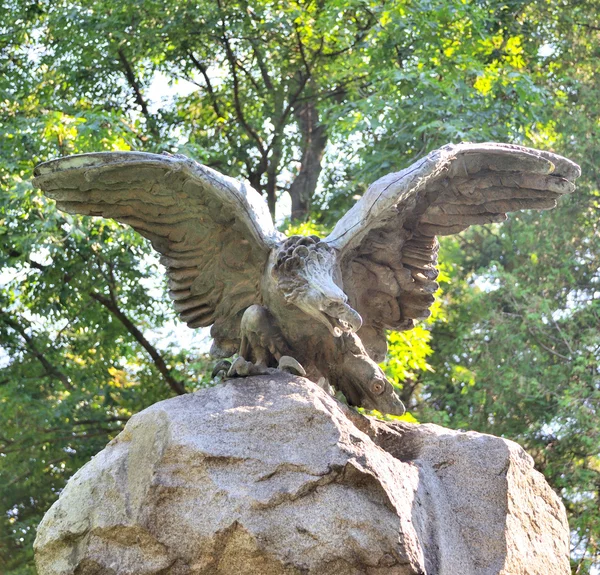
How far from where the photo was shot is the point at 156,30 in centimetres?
1228

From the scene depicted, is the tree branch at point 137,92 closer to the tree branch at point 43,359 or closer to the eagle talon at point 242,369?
the tree branch at point 43,359

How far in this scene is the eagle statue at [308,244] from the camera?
19.4 ft

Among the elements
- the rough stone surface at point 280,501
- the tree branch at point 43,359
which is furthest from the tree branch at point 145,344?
the rough stone surface at point 280,501

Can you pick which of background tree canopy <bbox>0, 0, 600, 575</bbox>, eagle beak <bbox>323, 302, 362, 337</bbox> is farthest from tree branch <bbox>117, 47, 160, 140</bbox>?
eagle beak <bbox>323, 302, 362, 337</bbox>

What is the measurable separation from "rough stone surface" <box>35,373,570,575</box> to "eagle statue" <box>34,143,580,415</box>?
0.44 m

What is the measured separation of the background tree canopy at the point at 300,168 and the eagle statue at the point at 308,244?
3690 millimetres

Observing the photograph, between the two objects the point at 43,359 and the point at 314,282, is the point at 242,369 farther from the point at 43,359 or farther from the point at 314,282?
the point at 43,359

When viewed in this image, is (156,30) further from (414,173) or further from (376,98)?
(414,173)

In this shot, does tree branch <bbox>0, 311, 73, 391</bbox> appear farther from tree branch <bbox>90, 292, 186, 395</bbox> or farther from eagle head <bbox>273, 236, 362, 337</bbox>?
eagle head <bbox>273, 236, 362, 337</bbox>

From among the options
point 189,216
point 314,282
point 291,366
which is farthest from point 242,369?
point 189,216

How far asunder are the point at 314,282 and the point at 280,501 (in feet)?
3.92

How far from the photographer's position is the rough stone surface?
4891 mm

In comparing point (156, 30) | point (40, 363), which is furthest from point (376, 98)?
point (40, 363)

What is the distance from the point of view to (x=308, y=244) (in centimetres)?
587
